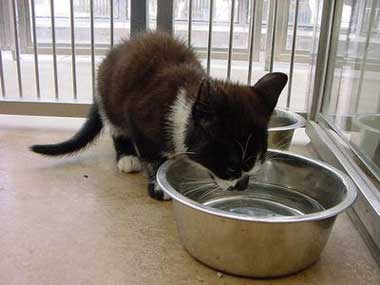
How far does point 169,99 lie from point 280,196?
0.43m

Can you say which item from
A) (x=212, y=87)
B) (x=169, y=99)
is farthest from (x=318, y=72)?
(x=212, y=87)

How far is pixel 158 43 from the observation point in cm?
155

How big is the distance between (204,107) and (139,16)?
111cm

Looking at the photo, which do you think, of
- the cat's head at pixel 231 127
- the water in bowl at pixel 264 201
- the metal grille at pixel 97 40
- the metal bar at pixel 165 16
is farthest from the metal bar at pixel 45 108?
the cat's head at pixel 231 127

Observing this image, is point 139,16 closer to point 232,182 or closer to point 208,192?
point 208,192

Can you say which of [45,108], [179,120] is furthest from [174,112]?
[45,108]

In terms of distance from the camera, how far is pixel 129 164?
5.42 ft

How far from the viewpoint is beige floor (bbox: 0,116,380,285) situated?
1.07 m

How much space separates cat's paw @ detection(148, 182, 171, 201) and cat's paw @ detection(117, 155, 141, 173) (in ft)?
0.60

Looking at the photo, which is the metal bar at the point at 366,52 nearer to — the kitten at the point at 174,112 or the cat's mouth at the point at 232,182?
the kitten at the point at 174,112

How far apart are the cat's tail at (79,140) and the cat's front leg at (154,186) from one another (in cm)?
33

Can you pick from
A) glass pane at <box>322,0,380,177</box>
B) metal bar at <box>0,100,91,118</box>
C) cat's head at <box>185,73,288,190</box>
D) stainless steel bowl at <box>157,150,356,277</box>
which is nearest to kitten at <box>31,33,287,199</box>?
cat's head at <box>185,73,288,190</box>

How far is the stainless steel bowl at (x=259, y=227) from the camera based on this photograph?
3.18 ft

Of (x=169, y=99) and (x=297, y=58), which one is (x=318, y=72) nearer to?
(x=169, y=99)
